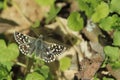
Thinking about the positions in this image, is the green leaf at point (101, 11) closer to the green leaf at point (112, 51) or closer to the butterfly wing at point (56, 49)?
the green leaf at point (112, 51)

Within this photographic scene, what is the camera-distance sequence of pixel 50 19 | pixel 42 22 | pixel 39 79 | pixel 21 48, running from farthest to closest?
1. pixel 42 22
2. pixel 50 19
3. pixel 21 48
4. pixel 39 79

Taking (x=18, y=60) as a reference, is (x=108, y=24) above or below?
above

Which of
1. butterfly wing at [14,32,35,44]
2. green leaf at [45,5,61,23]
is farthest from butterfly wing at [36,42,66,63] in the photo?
green leaf at [45,5,61,23]

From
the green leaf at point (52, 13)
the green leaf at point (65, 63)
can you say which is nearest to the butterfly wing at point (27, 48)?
the green leaf at point (65, 63)

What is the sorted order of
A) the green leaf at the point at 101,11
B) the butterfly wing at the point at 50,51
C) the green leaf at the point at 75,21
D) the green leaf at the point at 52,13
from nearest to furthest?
the butterfly wing at the point at 50,51 < the green leaf at the point at 101,11 < the green leaf at the point at 75,21 < the green leaf at the point at 52,13

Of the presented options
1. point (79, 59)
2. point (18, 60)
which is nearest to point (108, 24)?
point (79, 59)

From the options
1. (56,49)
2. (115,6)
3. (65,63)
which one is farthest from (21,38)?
(115,6)

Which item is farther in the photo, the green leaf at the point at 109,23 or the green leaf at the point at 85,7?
the green leaf at the point at 85,7

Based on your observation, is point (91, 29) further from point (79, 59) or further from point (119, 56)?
point (119, 56)

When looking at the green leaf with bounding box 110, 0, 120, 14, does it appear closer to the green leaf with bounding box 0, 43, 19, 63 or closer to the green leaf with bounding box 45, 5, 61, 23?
the green leaf with bounding box 45, 5, 61, 23
